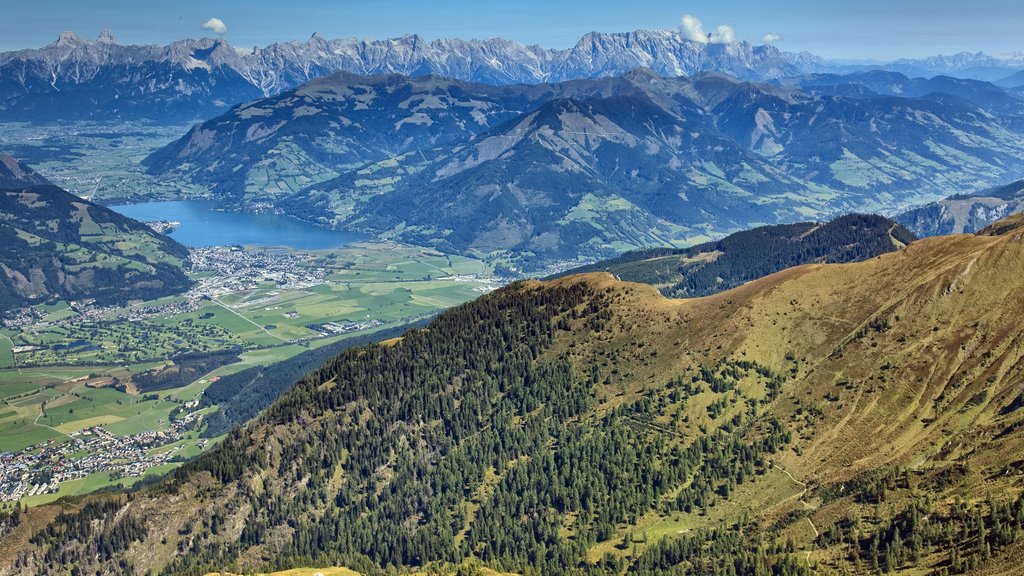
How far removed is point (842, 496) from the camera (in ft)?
567

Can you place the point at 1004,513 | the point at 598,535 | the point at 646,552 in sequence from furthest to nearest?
the point at 598,535 → the point at 646,552 → the point at 1004,513

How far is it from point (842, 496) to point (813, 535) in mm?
13083

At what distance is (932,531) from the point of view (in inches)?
5743

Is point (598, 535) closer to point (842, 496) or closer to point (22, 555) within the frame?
point (842, 496)

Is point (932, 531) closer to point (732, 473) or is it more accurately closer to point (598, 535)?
point (732, 473)

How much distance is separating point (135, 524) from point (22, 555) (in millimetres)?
21872

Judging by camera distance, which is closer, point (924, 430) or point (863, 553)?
point (863, 553)

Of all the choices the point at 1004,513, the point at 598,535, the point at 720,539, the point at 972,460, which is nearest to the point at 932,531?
the point at 1004,513

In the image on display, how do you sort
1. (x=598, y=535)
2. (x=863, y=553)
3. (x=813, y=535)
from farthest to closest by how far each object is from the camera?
(x=598, y=535) → (x=813, y=535) → (x=863, y=553)

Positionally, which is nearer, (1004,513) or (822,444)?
(1004,513)

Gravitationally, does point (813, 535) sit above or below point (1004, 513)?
below

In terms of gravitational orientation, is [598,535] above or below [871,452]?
below

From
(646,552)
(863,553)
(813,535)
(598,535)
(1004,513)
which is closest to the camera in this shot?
(1004,513)

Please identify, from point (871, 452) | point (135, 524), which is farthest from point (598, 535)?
point (135, 524)
